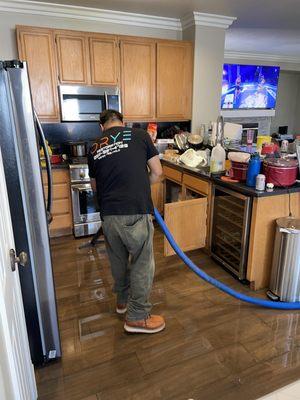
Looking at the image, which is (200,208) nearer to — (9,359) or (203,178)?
(203,178)

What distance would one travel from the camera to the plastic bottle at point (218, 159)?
2650mm

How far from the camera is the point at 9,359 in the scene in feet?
2.81

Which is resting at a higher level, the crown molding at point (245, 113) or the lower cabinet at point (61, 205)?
the crown molding at point (245, 113)

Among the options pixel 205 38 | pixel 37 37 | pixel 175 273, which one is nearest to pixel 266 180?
pixel 175 273

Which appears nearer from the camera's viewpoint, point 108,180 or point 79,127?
point 108,180

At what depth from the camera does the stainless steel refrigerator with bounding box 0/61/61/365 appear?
4.14 ft

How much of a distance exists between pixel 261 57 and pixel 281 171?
18.4ft

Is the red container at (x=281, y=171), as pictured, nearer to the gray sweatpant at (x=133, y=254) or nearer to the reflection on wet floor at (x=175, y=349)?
the reflection on wet floor at (x=175, y=349)

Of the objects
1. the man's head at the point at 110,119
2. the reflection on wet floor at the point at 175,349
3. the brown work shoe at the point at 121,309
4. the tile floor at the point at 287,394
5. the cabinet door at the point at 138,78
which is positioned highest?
the cabinet door at the point at 138,78

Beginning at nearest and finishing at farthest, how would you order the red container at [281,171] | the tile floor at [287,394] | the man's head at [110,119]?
the tile floor at [287,394] → the man's head at [110,119] → the red container at [281,171]

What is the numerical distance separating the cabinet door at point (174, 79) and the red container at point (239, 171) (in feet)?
5.78

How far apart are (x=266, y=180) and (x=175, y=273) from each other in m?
1.12

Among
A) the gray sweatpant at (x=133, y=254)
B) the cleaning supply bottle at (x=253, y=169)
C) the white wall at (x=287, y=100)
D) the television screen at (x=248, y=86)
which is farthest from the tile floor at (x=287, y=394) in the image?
the white wall at (x=287, y=100)

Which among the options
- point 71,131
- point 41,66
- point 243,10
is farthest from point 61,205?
point 243,10
